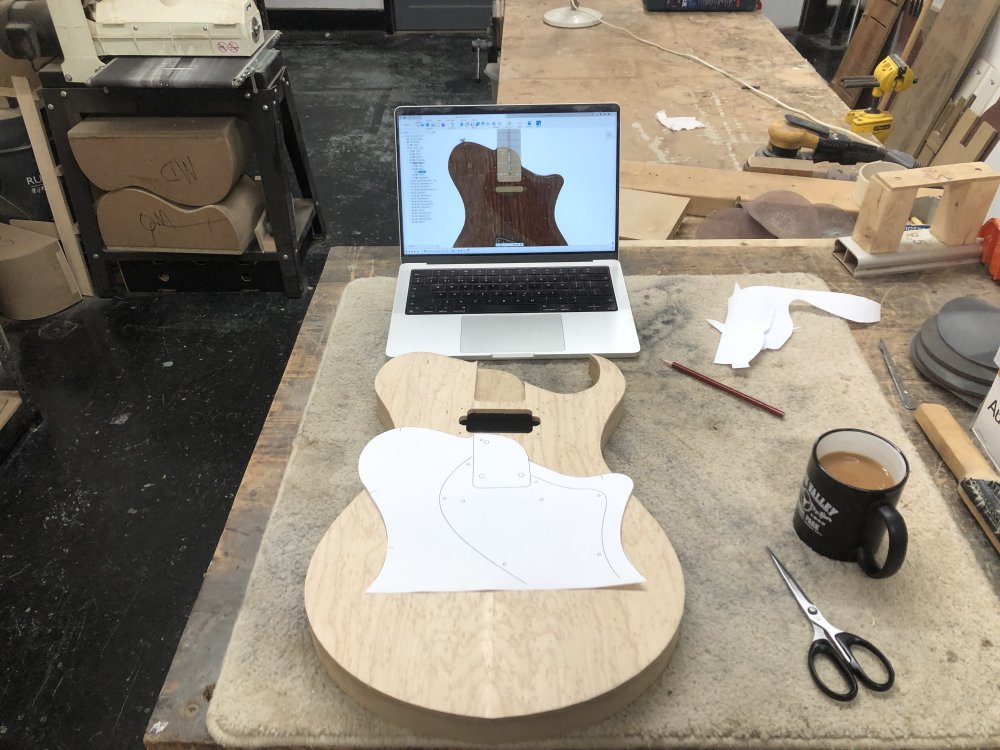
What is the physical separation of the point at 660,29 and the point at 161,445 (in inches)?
79.2

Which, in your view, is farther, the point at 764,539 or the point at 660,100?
the point at 660,100

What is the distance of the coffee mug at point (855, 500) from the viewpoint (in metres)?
0.67

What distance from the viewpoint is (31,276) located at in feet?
6.94

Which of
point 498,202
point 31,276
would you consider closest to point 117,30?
point 31,276

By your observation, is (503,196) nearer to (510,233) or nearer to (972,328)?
(510,233)

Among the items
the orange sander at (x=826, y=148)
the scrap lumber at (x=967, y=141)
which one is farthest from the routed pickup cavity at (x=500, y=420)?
the scrap lumber at (x=967, y=141)

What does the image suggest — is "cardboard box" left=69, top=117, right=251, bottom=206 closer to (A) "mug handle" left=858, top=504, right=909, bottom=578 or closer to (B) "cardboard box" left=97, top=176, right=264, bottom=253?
(B) "cardboard box" left=97, top=176, right=264, bottom=253

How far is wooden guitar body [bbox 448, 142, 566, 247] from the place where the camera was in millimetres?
1079

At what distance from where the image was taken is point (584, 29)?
2.36m

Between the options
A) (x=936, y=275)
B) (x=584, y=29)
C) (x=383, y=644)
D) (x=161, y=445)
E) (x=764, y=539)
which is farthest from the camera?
(x=584, y=29)

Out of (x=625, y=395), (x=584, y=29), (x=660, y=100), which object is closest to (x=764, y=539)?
(x=625, y=395)

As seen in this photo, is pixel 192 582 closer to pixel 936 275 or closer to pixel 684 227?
pixel 684 227

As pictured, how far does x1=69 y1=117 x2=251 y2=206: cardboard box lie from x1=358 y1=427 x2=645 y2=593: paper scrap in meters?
1.43

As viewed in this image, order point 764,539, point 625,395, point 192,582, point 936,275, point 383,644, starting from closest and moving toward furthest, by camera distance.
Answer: point 383,644 < point 764,539 < point 625,395 < point 936,275 < point 192,582
